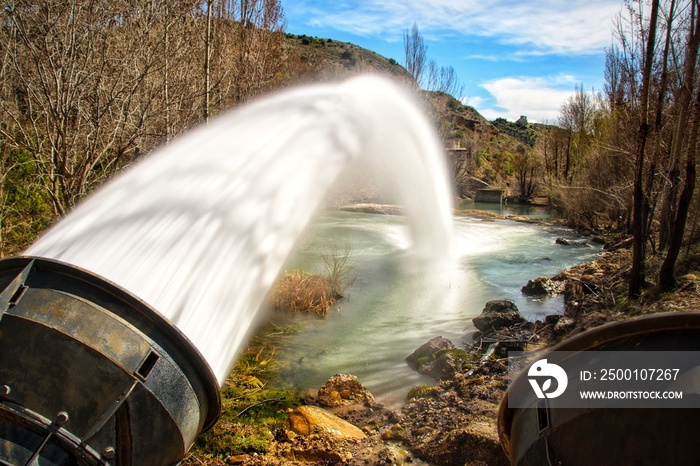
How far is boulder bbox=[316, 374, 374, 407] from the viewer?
6.09m

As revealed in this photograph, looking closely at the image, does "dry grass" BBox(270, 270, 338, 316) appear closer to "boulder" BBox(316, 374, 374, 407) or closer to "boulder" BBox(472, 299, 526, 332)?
"boulder" BBox(472, 299, 526, 332)

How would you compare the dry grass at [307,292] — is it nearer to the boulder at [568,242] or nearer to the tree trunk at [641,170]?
the tree trunk at [641,170]

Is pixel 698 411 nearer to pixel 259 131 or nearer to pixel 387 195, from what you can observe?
pixel 259 131

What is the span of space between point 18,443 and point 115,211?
1.93m

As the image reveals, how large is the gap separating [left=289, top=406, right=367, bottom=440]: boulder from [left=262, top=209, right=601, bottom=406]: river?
107 cm

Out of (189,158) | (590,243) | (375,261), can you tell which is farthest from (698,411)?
(590,243)

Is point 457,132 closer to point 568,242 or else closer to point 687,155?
point 568,242

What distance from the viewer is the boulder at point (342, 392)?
240 inches

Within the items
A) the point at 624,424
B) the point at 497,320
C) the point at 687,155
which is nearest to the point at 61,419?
the point at 624,424

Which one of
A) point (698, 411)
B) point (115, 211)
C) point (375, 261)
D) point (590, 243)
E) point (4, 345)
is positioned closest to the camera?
point (698, 411)

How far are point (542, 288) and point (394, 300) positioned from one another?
13.2ft

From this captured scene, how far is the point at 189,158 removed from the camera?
14.9 ft

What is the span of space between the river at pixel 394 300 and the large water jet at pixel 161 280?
2994 mm

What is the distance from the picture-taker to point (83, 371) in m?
2.38
